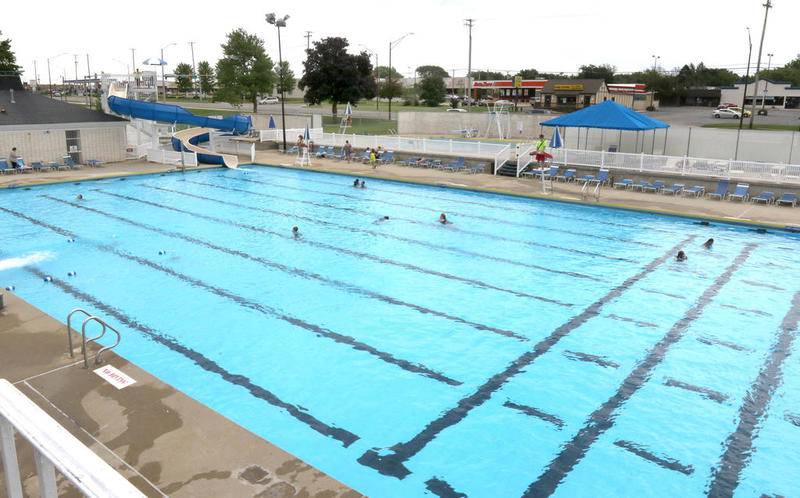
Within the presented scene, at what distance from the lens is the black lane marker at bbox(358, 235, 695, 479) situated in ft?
22.2

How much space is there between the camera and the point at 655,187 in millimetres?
23250

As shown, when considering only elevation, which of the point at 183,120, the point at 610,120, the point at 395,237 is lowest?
the point at 395,237

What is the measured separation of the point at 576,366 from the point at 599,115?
740 inches

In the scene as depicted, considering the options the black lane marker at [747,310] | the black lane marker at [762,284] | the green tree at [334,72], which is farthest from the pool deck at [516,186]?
the green tree at [334,72]

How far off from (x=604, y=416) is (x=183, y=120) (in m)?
27.4

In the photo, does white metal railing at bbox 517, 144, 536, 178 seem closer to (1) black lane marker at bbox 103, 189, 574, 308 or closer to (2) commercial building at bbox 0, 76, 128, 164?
(1) black lane marker at bbox 103, 189, 574, 308

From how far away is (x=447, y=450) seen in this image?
7020mm

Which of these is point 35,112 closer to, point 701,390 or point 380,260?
point 380,260

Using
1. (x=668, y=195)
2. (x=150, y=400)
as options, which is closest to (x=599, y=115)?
(x=668, y=195)

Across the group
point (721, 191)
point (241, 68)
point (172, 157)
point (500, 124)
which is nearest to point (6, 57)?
point (241, 68)

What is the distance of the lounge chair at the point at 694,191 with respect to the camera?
22.3 m

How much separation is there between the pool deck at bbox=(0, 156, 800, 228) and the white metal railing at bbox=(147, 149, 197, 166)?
0.55 m

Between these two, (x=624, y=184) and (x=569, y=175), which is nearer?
(x=624, y=184)

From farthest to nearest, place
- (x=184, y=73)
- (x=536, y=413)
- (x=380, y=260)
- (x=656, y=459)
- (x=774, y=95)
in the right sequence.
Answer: (x=184, y=73) < (x=774, y=95) < (x=380, y=260) < (x=536, y=413) < (x=656, y=459)
